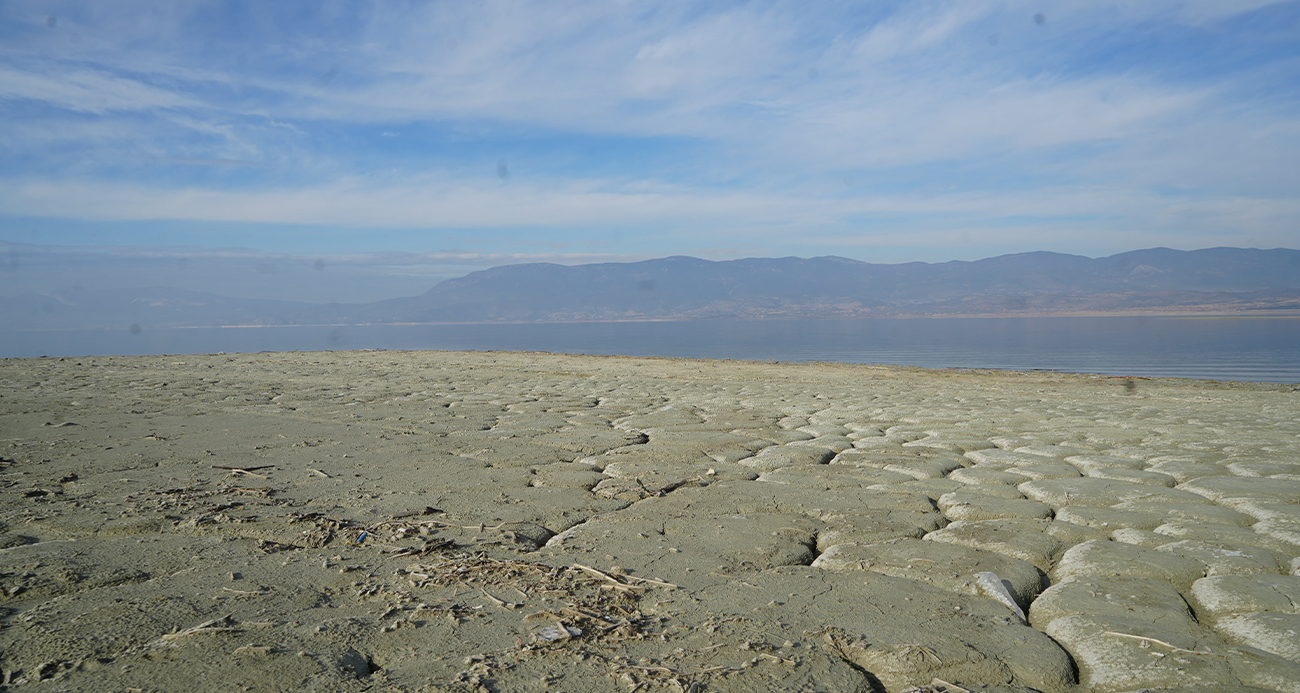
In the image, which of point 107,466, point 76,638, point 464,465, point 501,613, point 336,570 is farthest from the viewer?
point 464,465

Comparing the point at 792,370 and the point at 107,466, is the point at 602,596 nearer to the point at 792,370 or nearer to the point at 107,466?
the point at 107,466

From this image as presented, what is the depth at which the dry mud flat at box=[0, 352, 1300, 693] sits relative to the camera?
146cm

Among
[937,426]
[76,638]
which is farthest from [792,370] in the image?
[76,638]

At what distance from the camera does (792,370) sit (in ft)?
44.5

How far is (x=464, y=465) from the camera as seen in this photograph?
3.55 metres

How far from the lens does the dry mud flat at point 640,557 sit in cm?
146

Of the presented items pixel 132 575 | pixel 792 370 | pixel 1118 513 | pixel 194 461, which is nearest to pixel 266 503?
pixel 132 575

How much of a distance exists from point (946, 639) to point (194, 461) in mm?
3697

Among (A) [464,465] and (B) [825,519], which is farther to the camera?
(A) [464,465]

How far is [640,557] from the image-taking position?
2.19 metres

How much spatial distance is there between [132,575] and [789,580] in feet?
6.28

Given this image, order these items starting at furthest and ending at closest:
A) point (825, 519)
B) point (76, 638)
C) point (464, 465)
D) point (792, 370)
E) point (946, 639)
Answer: point (792, 370) < point (464, 465) < point (825, 519) < point (946, 639) < point (76, 638)

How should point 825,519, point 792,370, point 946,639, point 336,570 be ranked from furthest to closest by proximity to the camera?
point 792,370, point 825,519, point 336,570, point 946,639

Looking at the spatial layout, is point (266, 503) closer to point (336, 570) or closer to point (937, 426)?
point (336, 570)
